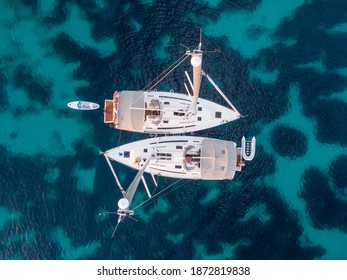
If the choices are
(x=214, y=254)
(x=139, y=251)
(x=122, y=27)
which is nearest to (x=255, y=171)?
(x=214, y=254)

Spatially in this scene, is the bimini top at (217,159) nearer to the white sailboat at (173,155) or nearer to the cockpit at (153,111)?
the white sailboat at (173,155)

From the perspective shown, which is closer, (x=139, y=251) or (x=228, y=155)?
(x=228, y=155)

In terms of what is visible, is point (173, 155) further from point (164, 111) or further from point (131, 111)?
point (131, 111)

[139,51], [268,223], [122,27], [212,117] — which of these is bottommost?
[268,223]

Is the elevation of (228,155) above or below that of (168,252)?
above

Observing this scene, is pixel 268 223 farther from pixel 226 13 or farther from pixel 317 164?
pixel 226 13
